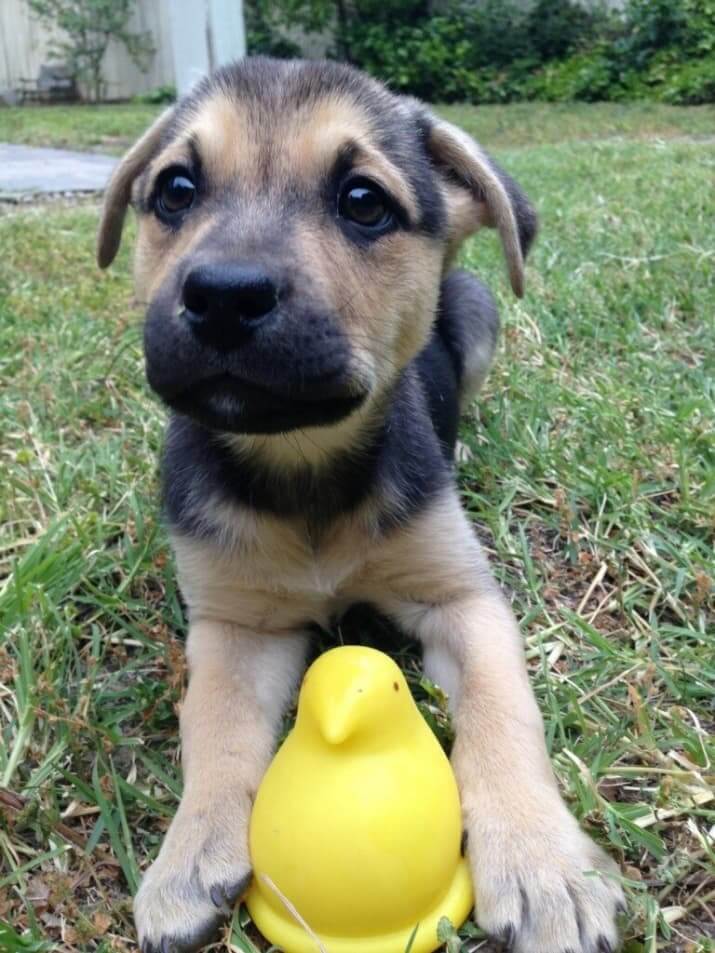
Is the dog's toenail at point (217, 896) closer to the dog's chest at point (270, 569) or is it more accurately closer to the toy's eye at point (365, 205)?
the dog's chest at point (270, 569)

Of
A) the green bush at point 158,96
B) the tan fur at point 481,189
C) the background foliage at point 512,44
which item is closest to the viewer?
the tan fur at point 481,189

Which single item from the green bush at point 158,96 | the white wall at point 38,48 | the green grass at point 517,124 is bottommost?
the green bush at point 158,96

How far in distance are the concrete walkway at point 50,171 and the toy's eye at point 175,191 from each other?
259 inches

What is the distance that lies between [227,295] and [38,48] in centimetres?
2815

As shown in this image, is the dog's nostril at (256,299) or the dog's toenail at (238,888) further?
the dog's nostril at (256,299)

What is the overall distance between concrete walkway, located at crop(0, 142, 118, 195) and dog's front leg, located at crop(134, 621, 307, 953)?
24.0 ft

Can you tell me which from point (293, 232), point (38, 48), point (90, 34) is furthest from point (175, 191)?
point (38, 48)

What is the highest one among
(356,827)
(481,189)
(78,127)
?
(481,189)

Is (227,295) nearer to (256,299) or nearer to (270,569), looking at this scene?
(256,299)

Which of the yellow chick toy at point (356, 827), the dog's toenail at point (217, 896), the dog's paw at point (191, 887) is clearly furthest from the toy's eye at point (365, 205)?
the dog's toenail at point (217, 896)

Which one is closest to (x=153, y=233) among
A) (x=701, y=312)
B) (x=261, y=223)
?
(x=261, y=223)

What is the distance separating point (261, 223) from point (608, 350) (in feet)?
9.89

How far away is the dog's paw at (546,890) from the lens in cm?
209

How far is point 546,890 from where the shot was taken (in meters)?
2.15
